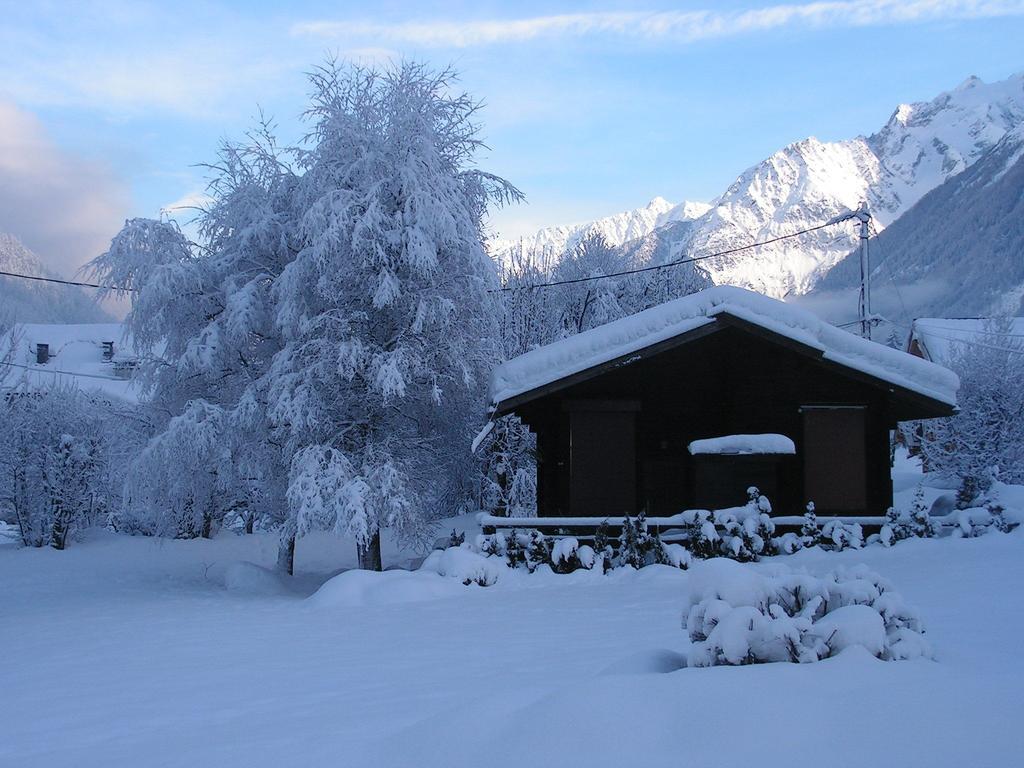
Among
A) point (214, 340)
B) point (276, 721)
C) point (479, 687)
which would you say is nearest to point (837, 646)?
point (479, 687)

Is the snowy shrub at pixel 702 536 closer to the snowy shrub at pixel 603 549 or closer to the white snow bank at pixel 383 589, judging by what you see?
the snowy shrub at pixel 603 549

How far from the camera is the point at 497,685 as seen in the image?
235 inches

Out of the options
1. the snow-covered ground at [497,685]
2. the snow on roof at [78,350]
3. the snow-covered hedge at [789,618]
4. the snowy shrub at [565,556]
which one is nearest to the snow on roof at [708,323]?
the snowy shrub at [565,556]

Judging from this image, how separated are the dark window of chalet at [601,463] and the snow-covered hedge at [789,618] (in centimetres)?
1118

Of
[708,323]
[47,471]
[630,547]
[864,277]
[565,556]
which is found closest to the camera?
[565,556]

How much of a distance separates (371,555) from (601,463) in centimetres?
496

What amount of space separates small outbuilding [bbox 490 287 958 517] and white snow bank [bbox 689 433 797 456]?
0.08ft

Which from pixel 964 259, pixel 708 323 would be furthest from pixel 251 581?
pixel 964 259

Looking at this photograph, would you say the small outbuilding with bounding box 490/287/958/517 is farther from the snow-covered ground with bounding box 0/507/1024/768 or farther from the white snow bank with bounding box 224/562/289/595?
the white snow bank with bounding box 224/562/289/595

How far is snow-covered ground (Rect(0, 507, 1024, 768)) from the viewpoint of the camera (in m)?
3.96

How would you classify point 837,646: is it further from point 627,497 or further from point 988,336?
point 988,336

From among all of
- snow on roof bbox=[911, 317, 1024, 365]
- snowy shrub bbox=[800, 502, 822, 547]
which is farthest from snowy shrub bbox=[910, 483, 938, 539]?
snow on roof bbox=[911, 317, 1024, 365]

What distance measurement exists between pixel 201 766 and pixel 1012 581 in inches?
376

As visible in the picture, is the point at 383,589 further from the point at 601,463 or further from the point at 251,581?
the point at 601,463
